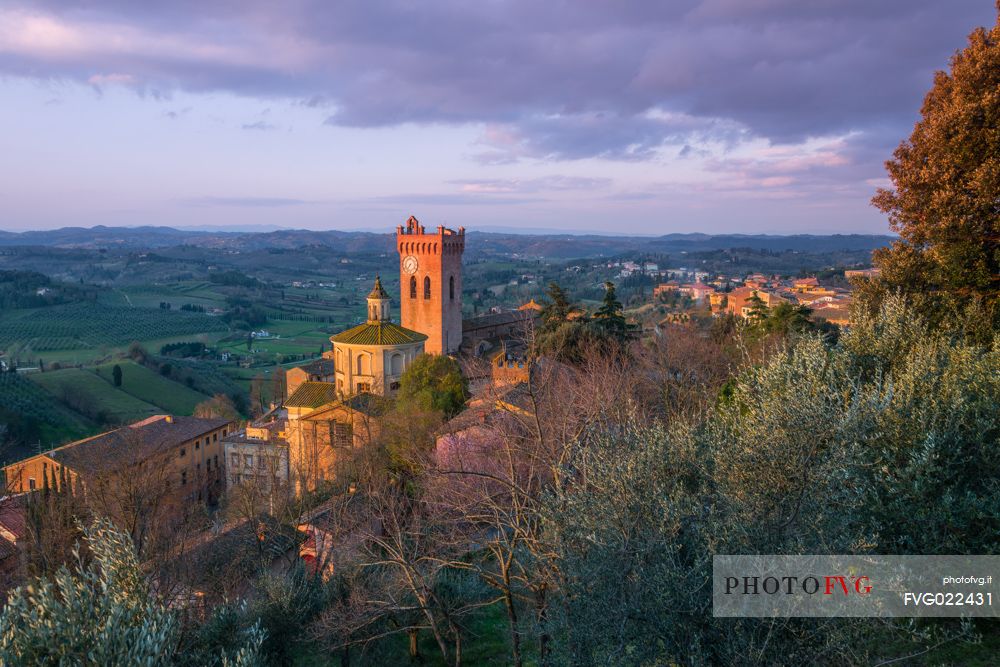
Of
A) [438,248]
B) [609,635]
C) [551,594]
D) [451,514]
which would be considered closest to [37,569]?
[451,514]

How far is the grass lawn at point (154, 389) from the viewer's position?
2322 inches

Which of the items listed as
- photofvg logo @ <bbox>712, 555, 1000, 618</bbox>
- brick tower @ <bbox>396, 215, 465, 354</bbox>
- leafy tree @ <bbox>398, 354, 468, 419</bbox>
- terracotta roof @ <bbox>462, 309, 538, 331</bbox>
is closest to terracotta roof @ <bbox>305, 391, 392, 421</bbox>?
leafy tree @ <bbox>398, 354, 468, 419</bbox>

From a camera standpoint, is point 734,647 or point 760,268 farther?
point 760,268

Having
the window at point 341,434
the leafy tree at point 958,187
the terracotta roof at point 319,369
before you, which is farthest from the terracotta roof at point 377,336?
the leafy tree at point 958,187

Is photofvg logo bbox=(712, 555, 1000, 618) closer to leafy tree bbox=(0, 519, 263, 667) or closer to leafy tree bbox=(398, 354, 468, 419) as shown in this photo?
leafy tree bbox=(0, 519, 263, 667)

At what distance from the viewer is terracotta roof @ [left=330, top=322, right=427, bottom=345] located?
30.5 meters

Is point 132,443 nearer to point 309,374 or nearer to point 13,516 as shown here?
point 13,516

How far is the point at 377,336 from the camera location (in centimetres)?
3061

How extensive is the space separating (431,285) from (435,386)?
20001 millimetres

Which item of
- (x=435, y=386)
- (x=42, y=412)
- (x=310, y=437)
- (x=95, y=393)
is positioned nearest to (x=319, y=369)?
(x=310, y=437)

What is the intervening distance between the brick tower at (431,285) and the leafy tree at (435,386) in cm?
1673

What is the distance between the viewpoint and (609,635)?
6.76m

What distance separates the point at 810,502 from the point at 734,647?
1.82m

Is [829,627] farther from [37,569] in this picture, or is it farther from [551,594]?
[37,569]
